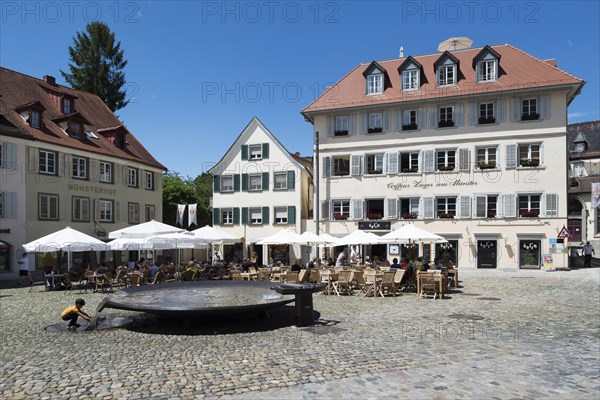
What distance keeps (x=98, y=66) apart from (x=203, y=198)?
819 inches

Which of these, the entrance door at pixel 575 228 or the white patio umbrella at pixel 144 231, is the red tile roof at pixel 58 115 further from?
the entrance door at pixel 575 228

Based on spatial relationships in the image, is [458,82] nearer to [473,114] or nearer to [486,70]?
[486,70]

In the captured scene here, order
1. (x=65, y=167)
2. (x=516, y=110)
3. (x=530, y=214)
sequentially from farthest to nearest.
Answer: (x=516, y=110) < (x=530, y=214) < (x=65, y=167)

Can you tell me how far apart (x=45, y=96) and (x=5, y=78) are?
10.1ft

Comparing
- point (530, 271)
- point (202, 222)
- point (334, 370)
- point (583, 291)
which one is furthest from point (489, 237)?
point (202, 222)

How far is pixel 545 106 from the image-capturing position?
114 ft

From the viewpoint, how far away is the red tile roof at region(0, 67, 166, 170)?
33.2 metres

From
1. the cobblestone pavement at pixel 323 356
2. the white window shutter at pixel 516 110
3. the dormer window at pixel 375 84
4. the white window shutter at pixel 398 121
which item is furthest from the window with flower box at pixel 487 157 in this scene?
the cobblestone pavement at pixel 323 356

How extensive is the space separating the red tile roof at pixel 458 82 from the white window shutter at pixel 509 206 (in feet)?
23.8

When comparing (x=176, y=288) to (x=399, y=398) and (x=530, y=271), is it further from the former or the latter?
(x=530, y=271)

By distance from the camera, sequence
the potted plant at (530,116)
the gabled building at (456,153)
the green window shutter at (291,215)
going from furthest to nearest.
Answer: the green window shutter at (291,215) < the potted plant at (530,116) < the gabled building at (456,153)

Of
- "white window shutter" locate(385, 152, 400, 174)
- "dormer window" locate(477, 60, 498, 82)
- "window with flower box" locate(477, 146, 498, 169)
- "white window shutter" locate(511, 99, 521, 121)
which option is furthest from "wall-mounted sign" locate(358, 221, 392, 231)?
"dormer window" locate(477, 60, 498, 82)

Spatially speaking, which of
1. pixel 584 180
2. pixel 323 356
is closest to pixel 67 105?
pixel 323 356

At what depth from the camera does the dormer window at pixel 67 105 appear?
38062 mm
